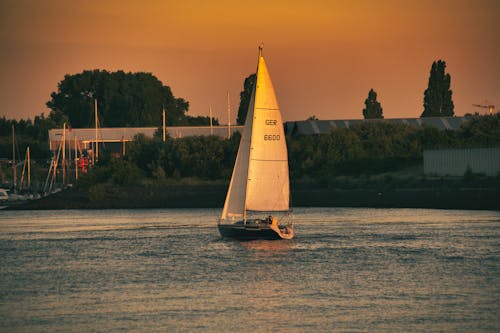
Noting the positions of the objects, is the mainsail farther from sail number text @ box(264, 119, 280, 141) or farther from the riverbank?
the riverbank

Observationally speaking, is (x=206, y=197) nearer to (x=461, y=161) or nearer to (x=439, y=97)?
(x=461, y=161)

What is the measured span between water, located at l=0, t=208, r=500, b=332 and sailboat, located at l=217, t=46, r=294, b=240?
51.2 inches

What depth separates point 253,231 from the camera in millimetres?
63781

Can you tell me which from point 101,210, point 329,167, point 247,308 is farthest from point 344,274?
point 329,167

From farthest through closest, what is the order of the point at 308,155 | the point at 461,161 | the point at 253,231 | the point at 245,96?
1. the point at 245,96
2. the point at 308,155
3. the point at 461,161
4. the point at 253,231

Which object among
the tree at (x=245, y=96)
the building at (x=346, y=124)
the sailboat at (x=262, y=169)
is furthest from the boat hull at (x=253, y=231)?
the tree at (x=245, y=96)

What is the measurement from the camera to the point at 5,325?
3716cm

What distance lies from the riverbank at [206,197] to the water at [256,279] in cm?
2589

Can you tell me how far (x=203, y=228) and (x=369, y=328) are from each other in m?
50.4

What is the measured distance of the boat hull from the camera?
6388 centimetres

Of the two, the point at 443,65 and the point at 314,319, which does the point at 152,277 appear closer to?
the point at 314,319

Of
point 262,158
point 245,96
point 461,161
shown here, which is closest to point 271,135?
point 262,158

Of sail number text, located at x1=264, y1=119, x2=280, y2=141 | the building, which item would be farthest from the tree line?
sail number text, located at x1=264, y1=119, x2=280, y2=141

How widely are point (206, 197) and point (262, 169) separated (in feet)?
207
